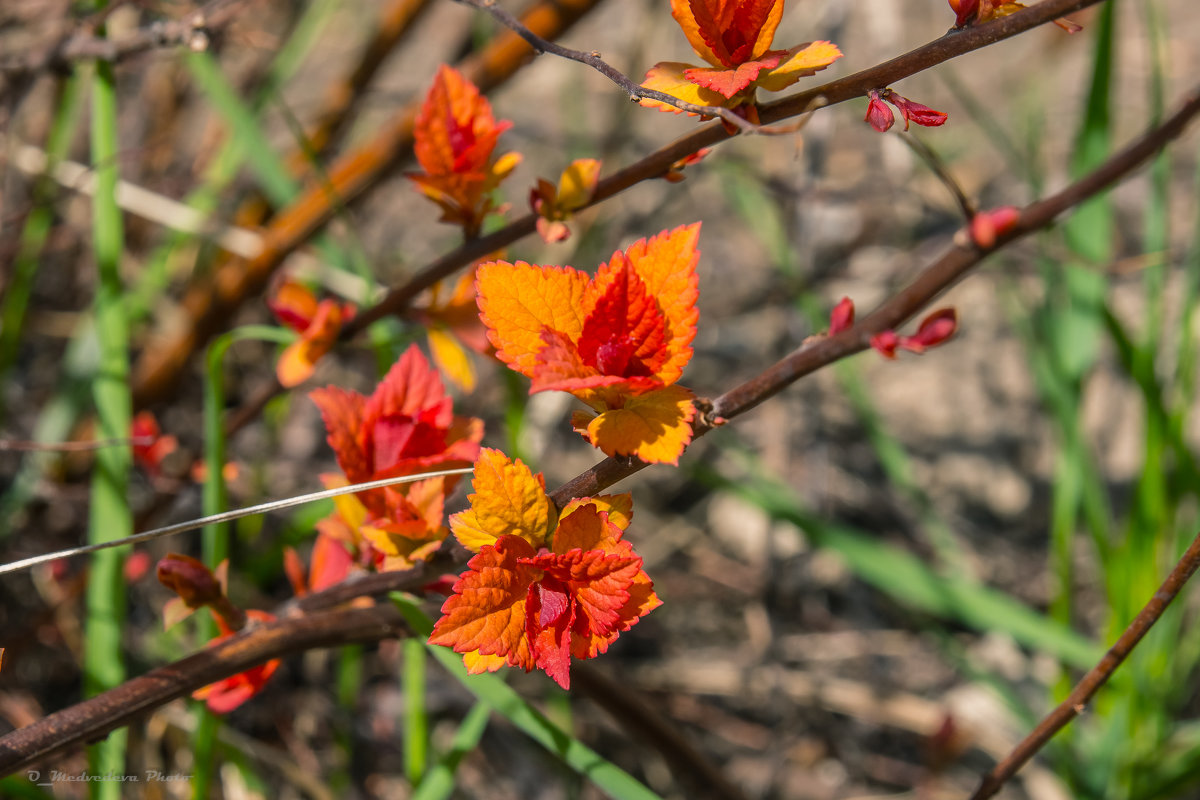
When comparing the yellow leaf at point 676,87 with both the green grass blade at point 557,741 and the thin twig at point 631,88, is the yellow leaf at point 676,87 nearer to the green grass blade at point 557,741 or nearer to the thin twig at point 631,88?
the thin twig at point 631,88

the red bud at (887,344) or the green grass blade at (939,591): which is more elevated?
the red bud at (887,344)

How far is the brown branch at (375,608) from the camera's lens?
51 cm

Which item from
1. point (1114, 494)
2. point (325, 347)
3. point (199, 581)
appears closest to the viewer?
point (199, 581)

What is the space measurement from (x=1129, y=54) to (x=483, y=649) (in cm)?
239

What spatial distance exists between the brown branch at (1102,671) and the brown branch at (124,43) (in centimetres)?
84

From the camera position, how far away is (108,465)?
2.72 feet

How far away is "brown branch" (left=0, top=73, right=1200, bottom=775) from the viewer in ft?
1.67

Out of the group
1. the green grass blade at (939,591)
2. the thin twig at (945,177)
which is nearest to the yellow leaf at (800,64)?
the thin twig at (945,177)

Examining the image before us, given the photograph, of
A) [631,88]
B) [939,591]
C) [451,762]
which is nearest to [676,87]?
[631,88]

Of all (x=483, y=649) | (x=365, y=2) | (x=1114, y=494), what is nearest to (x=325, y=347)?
(x=483, y=649)

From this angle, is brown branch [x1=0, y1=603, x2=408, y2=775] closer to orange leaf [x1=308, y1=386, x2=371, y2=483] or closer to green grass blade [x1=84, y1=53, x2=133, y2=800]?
orange leaf [x1=308, y1=386, x2=371, y2=483]

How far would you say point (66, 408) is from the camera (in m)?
1.34

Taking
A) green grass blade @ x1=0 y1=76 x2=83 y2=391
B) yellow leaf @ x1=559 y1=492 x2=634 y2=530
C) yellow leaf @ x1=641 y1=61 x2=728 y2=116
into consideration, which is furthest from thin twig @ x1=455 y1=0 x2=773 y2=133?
green grass blade @ x1=0 y1=76 x2=83 y2=391

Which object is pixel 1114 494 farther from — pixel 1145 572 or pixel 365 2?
pixel 365 2
